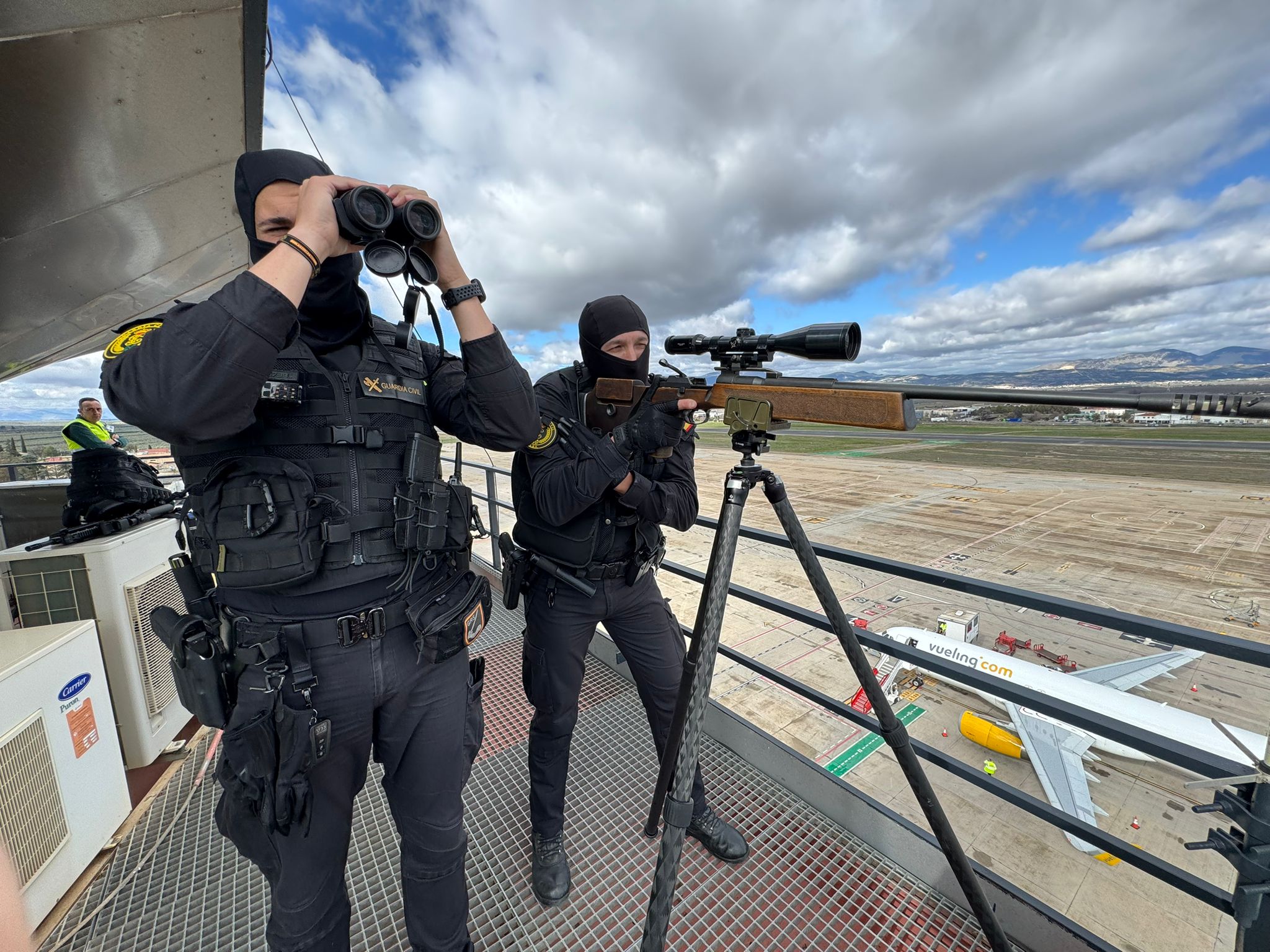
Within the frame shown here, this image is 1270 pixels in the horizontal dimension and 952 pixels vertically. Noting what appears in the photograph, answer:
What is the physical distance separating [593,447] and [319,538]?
0.95 m

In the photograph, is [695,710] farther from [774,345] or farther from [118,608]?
[118,608]

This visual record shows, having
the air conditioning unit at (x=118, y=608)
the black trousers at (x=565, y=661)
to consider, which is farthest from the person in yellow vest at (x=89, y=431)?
the black trousers at (x=565, y=661)

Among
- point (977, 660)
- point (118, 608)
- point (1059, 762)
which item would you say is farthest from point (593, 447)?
point (977, 660)

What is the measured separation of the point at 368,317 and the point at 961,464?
73273mm

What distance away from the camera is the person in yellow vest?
548 cm

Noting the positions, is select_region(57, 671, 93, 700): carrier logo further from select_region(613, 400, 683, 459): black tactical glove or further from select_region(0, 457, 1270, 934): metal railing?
select_region(613, 400, 683, 459): black tactical glove

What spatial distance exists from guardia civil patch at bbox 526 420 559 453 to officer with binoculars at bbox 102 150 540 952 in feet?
1.30

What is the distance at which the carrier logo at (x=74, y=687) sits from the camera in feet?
6.75

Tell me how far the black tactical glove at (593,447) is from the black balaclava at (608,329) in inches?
12.5

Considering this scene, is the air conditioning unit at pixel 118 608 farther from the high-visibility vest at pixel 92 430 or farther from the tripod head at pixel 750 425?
the high-visibility vest at pixel 92 430

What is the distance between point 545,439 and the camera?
2059mm

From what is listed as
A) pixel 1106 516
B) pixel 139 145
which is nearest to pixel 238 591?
pixel 139 145

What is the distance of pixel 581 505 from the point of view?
6.37 ft

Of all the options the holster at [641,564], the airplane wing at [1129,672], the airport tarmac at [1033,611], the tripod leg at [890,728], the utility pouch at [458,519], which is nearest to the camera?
the utility pouch at [458,519]
